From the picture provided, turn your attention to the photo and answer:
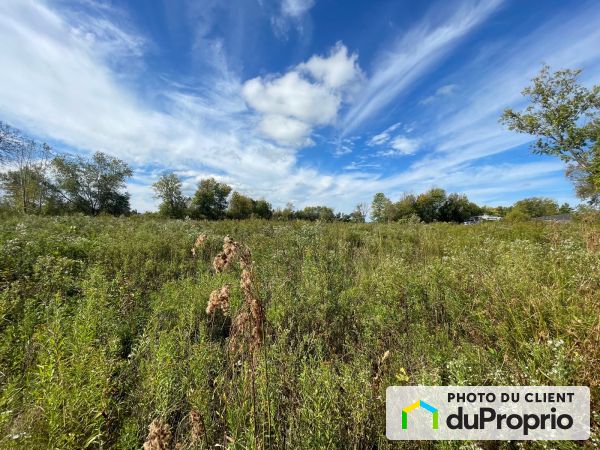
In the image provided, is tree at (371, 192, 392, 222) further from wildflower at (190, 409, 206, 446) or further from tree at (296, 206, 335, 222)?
wildflower at (190, 409, 206, 446)

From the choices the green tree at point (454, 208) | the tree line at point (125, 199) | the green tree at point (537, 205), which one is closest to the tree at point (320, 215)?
the tree line at point (125, 199)

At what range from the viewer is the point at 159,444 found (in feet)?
3.96

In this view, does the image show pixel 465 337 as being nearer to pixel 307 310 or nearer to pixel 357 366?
pixel 357 366

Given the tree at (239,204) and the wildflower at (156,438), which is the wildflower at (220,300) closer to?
the wildflower at (156,438)

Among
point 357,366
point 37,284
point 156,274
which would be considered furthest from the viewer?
point 156,274

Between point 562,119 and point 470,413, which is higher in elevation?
point 562,119

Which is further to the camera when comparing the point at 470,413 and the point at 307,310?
the point at 307,310

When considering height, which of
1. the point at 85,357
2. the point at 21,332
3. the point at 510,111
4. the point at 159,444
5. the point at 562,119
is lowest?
the point at 21,332

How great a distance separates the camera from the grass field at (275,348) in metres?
1.82

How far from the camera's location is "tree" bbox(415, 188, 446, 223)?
67875mm

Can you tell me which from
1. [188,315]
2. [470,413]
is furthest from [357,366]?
[188,315]

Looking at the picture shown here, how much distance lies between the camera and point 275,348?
2594mm

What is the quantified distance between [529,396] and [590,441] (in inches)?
13.3

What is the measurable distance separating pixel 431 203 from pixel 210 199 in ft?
189
